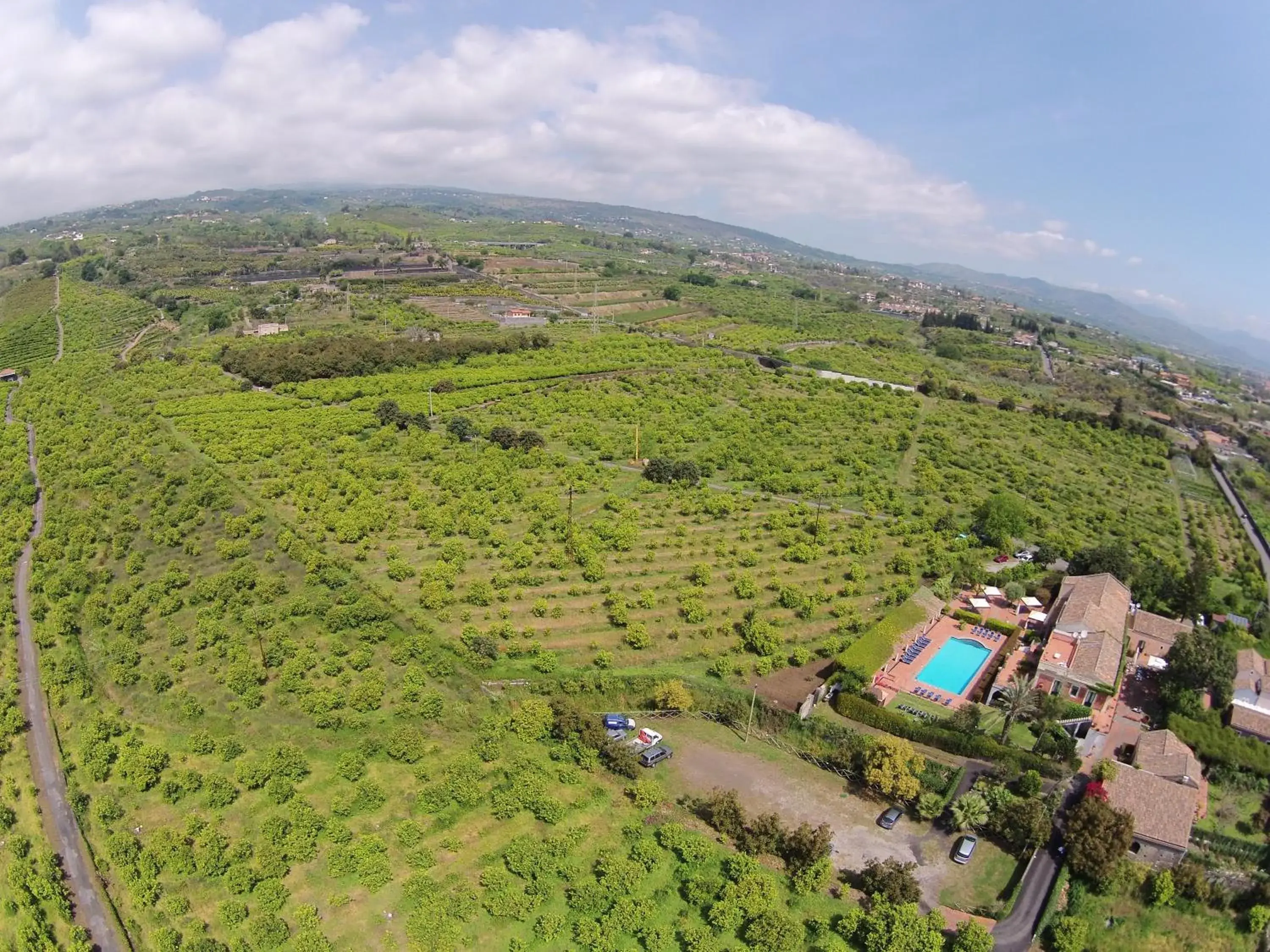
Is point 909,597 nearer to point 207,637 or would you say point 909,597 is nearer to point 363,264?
point 207,637

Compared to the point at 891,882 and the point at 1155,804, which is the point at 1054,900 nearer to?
the point at 891,882

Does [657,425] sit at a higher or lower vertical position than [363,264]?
lower

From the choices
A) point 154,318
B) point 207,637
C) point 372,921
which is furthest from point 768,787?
point 154,318

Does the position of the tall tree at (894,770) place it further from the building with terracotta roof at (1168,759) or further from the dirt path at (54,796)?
the dirt path at (54,796)

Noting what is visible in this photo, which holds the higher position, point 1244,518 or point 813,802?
point 1244,518

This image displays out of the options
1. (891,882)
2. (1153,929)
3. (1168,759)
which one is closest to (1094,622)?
(1168,759)

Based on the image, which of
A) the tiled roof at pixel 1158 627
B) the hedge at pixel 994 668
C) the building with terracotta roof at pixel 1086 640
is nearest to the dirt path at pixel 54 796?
the hedge at pixel 994 668

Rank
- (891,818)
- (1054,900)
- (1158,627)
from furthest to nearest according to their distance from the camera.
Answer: (1158,627) < (891,818) < (1054,900)
